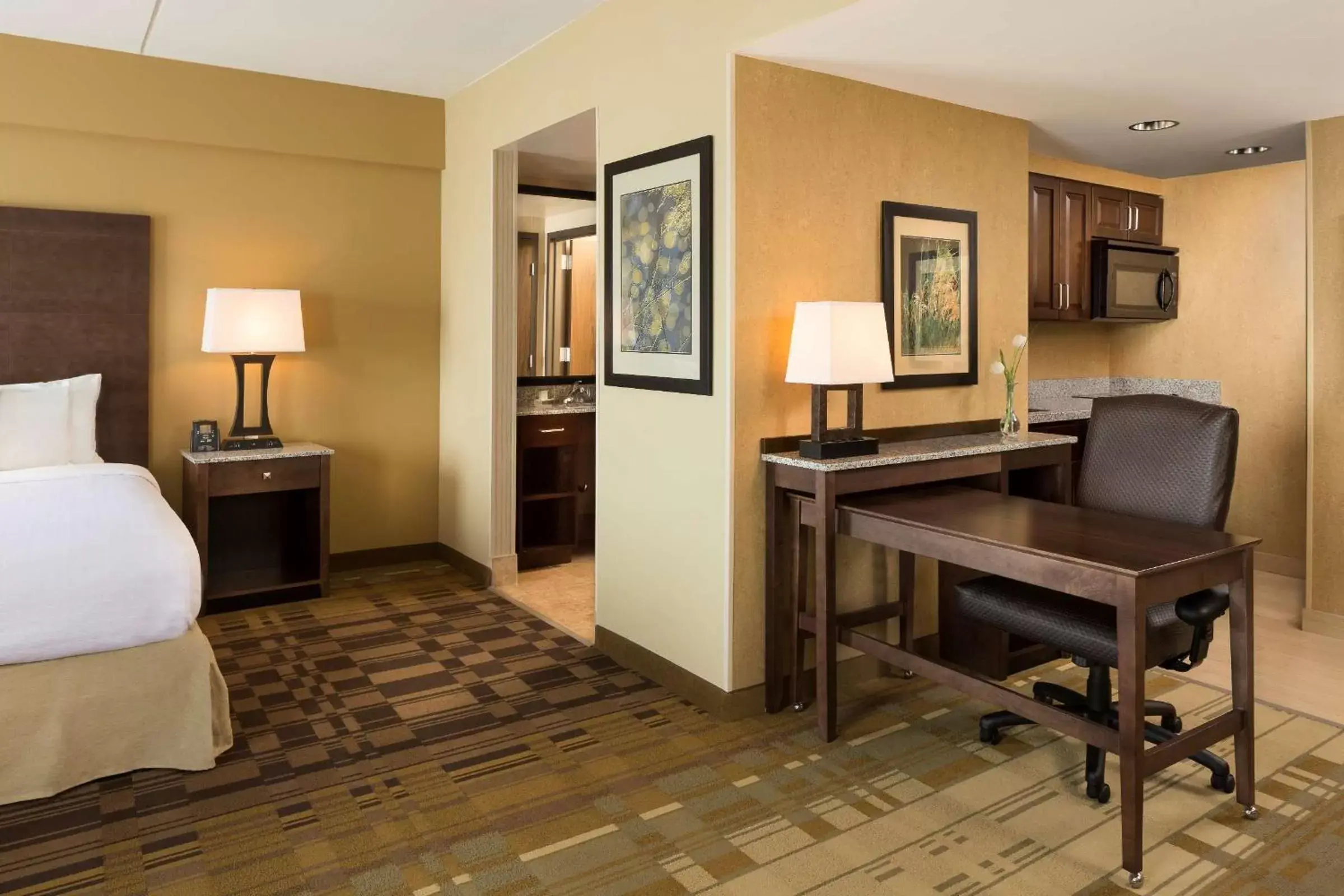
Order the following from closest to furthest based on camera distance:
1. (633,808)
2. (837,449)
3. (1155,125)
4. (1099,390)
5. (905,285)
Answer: (633,808), (837,449), (905,285), (1155,125), (1099,390)

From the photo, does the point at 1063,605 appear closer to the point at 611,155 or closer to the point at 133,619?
the point at 611,155

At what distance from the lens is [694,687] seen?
3266 mm

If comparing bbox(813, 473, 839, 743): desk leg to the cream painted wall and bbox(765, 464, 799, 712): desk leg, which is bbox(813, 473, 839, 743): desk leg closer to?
bbox(765, 464, 799, 712): desk leg

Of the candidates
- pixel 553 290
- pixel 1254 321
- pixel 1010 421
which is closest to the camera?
pixel 1010 421

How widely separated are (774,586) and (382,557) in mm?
2774

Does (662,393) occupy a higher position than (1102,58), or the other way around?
(1102,58)

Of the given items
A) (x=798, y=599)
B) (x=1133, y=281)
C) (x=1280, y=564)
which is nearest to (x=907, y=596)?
(x=798, y=599)

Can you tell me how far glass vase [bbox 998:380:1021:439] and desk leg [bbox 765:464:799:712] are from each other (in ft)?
3.35

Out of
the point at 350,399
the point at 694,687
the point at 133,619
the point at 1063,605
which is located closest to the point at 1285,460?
the point at 1063,605

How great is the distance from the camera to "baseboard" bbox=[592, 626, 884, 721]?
10.3 ft

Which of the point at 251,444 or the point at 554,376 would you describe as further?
the point at 554,376

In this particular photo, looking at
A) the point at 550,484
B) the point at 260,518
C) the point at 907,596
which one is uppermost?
the point at 550,484

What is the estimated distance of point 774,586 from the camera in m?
3.14

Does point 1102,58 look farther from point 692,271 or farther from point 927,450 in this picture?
point 692,271
